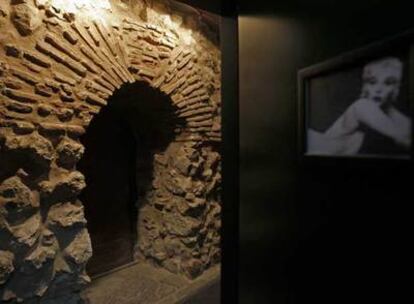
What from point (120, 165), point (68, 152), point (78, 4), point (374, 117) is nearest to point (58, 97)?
point (68, 152)

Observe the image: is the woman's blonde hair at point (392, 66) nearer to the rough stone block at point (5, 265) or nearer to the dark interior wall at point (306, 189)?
the dark interior wall at point (306, 189)

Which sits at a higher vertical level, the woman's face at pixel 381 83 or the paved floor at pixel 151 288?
the woman's face at pixel 381 83

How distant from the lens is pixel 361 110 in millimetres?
457

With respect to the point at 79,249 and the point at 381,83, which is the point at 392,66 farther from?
the point at 79,249

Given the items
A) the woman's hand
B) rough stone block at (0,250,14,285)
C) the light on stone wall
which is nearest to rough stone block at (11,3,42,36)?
the light on stone wall

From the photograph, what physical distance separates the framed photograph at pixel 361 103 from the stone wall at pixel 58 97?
4.41 ft

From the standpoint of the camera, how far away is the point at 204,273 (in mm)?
2383

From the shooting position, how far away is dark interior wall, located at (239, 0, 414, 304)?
0.44 m

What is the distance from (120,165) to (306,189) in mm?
2127

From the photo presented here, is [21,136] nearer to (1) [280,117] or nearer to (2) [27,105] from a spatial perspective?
(2) [27,105]

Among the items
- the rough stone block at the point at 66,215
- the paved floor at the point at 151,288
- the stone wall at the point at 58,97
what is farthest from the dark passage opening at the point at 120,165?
the rough stone block at the point at 66,215

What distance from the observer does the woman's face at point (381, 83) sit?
409 millimetres

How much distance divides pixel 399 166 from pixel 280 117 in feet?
0.96

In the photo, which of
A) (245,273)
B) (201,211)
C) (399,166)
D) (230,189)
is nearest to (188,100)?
(201,211)
